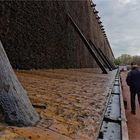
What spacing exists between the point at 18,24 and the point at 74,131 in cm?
481

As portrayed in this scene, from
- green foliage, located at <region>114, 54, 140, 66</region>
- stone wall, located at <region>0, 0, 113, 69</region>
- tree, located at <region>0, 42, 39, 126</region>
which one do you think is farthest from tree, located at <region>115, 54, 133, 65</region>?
tree, located at <region>0, 42, 39, 126</region>

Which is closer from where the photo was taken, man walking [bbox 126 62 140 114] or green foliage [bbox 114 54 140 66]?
man walking [bbox 126 62 140 114]

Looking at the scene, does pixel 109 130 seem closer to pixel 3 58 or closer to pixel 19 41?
pixel 3 58

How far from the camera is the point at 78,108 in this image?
3.11 m

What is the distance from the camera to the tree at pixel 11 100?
1.89 m

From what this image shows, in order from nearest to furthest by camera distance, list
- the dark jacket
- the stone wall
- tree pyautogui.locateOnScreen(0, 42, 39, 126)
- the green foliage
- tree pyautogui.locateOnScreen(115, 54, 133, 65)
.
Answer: tree pyautogui.locateOnScreen(0, 42, 39, 126) < the stone wall < the dark jacket < the green foliage < tree pyautogui.locateOnScreen(115, 54, 133, 65)

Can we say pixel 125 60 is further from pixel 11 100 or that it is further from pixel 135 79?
pixel 11 100

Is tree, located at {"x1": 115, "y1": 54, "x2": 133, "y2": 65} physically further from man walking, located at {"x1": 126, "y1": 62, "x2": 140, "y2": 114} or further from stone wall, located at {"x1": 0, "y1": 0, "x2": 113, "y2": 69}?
stone wall, located at {"x1": 0, "y1": 0, "x2": 113, "y2": 69}

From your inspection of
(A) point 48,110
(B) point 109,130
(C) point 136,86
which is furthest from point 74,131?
(C) point 136,86

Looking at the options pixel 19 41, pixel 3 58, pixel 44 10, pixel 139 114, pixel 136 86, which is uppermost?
pixel 44 10

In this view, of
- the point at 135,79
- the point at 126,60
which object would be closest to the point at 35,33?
the point at 135,79

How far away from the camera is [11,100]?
1.91 metres

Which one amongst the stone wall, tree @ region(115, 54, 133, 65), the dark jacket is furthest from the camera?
tree @ region(115, 54, 133, 65)

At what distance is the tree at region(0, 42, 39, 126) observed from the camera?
189 centimetres
